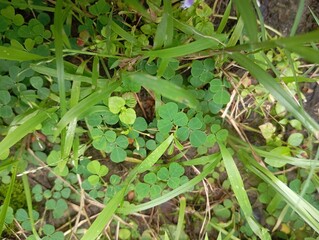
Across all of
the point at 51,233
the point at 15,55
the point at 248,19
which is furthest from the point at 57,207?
the point at 248,19

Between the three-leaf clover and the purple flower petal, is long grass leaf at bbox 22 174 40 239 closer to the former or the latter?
the three-leaf clover

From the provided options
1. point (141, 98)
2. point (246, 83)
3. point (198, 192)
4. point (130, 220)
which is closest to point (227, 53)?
point (246, 83)

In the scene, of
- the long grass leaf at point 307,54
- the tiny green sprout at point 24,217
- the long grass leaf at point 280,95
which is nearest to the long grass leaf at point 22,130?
the tiny green sprout at point 24,217

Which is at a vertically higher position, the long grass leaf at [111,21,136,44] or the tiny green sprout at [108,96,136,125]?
the long grass leaf at [111,21,136,44]

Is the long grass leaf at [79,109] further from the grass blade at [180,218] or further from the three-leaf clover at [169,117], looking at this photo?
the grass blade at [180,218]

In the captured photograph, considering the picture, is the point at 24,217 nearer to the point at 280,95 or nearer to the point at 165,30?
the point at 165,30

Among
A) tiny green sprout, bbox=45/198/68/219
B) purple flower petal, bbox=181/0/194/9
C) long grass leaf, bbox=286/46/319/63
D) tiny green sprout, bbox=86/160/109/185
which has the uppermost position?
purple flower petal, bbox=181/0/194/9

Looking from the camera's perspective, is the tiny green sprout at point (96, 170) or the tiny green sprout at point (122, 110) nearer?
the tiny green sprout at point (122, 110)

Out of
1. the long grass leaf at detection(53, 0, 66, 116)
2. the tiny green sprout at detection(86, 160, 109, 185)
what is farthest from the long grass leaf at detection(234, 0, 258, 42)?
the tiny green sprout at detection(86, 160, 109, 185)
